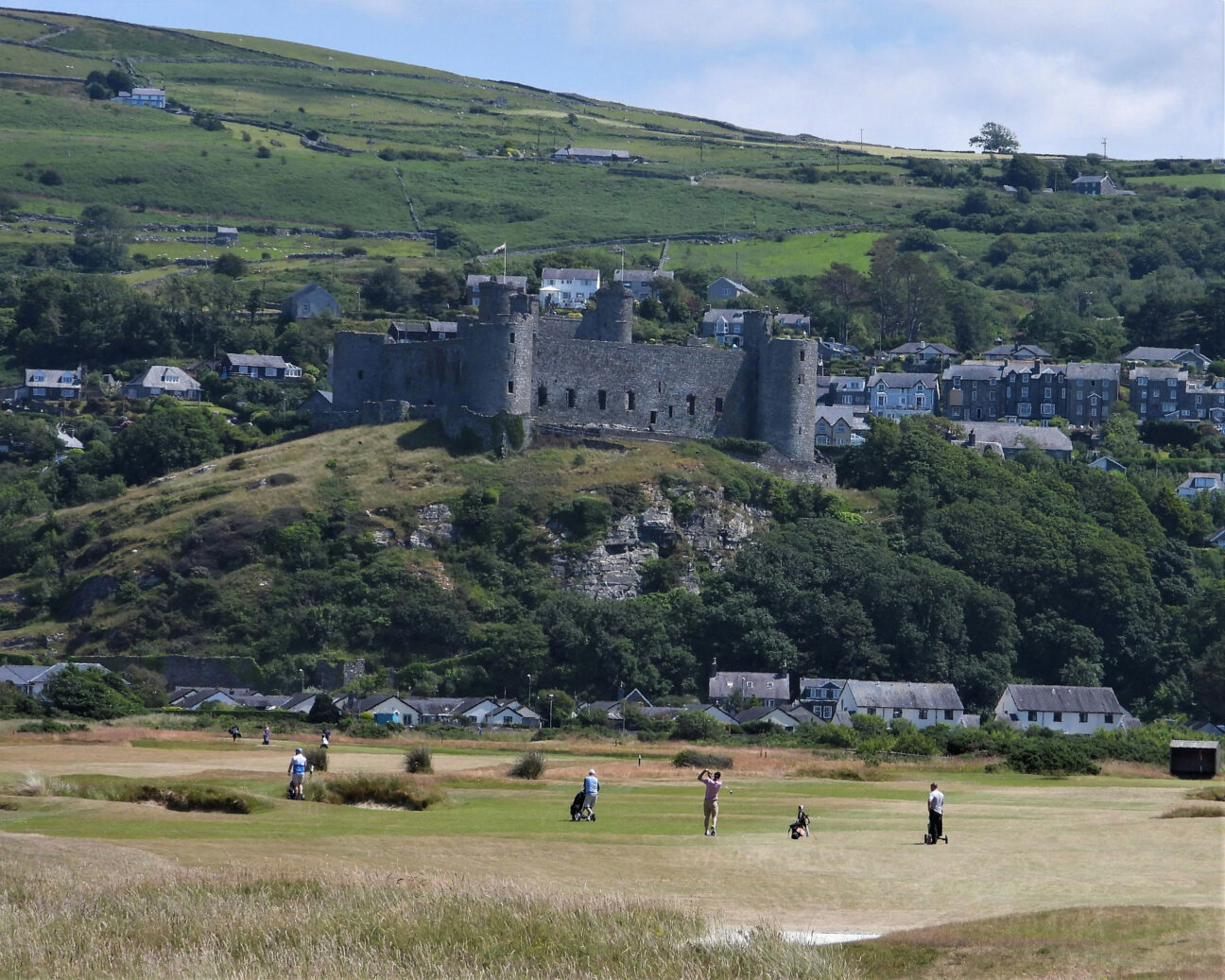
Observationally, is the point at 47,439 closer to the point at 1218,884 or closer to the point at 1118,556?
the point at 1118,556

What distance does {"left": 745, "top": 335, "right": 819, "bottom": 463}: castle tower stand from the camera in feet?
290

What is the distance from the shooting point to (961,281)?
14688 centimetres

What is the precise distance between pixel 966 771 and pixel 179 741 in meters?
20.6

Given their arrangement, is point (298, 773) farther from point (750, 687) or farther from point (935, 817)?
point (750, 687)

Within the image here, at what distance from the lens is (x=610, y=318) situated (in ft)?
295

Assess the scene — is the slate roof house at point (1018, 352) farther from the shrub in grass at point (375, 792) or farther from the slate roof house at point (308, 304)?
the shrub in grass at point (375, 792)

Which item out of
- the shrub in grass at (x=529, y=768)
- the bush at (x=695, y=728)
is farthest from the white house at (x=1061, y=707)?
the shrub in grass at (x=529, y=768)

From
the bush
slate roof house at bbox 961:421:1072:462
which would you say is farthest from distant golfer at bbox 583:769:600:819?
slate roof house at bbox 961:421:1072:462

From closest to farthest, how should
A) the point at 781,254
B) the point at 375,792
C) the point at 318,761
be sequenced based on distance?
the point at 375,792 → the point at 318,761 → the point at 781,254

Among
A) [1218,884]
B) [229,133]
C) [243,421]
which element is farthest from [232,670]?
[229,133]

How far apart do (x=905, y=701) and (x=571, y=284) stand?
6391 cm

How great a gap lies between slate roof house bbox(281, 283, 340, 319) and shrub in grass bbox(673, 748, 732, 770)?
7271 cm

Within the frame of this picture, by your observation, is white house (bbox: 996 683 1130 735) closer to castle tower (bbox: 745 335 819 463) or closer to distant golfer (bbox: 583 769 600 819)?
castle tower (bbox: 745 335 819 463)

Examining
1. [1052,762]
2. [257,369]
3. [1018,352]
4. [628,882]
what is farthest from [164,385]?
[628,882]
